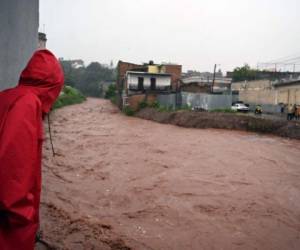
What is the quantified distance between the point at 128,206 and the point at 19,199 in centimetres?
626

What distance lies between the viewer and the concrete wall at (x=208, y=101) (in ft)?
97.2

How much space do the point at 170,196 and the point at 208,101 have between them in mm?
21944

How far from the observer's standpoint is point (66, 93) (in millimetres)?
47219

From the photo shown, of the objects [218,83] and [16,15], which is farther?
[218,83]

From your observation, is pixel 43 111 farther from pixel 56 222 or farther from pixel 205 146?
pixel 205 146

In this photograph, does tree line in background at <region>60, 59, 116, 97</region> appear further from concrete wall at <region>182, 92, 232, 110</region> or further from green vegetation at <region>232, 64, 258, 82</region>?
concrete wall at <region>182, 92, 232, 110</region>

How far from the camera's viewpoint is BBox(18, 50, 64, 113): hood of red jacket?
178 centimetres

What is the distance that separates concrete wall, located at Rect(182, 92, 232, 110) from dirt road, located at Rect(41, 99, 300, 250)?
13.0 m

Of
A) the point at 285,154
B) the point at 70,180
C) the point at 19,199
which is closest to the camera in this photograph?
the point at 19,199

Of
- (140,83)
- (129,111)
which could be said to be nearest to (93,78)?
(140,83)

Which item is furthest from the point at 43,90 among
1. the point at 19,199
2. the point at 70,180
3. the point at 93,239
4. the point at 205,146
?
the point at 205,146

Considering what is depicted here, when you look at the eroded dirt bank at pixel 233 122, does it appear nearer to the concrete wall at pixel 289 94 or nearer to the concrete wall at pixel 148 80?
the concrete wall at pixel 289 94

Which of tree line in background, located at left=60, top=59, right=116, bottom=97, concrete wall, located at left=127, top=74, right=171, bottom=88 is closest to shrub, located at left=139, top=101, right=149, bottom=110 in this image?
concrete wall, located at left=127, top=74, right=171, bottom=88

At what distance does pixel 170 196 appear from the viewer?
854 cm
